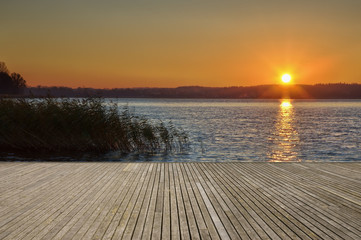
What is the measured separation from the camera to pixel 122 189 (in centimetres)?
683

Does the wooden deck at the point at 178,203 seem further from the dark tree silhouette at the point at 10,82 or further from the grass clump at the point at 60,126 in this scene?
the dark tree silhouette at the point at 10,82

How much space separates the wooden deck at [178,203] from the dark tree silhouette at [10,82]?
11634 cm

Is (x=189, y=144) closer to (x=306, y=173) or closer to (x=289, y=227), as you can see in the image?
(x=306, y=173)

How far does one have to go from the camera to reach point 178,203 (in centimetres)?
582

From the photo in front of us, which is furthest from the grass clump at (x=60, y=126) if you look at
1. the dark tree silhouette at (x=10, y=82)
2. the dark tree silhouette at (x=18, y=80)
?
the dark tree silhouette at (x=18, y=80)

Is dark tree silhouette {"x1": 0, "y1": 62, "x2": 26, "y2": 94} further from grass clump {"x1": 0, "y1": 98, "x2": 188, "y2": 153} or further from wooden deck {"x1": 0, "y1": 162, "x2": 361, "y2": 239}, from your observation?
wooden deck {"x1": 0, "y1": 162, "x2": 361, "y2": 239}

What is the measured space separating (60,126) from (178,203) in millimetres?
12462

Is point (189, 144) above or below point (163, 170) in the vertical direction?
below

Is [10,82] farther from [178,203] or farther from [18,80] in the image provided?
[178,203]

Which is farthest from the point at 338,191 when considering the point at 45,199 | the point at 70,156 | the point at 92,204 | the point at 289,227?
the point at 70,156

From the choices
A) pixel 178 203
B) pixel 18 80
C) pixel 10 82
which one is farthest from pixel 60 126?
Answer: pixel 18 80

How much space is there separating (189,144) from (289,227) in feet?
55.6

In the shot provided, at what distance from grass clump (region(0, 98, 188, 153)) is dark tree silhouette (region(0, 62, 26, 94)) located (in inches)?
4130

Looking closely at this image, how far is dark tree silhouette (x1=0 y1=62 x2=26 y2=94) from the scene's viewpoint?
110 metres
